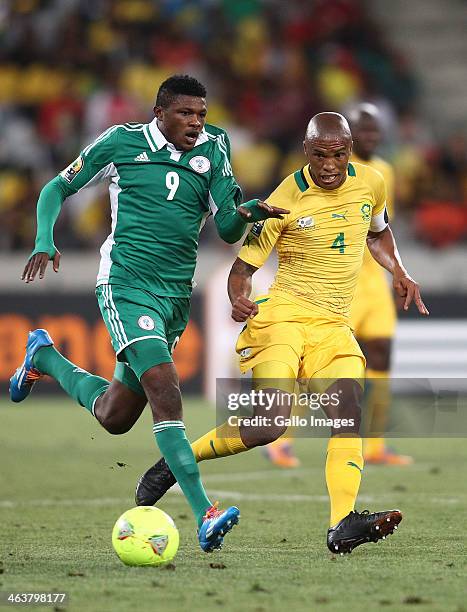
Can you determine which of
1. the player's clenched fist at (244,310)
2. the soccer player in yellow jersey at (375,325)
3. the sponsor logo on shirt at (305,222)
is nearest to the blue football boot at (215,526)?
the player's clenched fist at (244,310)

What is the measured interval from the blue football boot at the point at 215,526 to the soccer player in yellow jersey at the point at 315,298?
2.09 ft

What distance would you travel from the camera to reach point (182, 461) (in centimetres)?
579

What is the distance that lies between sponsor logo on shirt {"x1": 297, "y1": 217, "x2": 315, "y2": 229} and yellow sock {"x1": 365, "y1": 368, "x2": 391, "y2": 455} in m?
3.69

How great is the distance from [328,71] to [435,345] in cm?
536

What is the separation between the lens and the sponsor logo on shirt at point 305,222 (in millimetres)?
6363

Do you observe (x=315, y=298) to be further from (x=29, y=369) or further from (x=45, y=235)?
(x=29, y=369)

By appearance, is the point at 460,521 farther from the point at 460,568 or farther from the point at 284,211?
the point at 284,211

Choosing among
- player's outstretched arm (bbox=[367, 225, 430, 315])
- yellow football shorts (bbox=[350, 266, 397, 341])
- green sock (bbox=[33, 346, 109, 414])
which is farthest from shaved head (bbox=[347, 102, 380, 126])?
green sock (bbox=[33, 346, 109, 414])

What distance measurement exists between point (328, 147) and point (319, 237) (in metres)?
0.49

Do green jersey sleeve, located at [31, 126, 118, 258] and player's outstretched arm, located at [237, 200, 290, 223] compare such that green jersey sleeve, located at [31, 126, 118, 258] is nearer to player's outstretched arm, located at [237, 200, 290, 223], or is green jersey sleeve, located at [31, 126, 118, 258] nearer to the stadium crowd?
player's outstretched arm, located at [237, 200, 290, 223]

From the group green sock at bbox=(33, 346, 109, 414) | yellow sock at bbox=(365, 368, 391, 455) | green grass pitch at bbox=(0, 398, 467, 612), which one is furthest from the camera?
yellow sock at bbox=(365, 368, 391, 455)

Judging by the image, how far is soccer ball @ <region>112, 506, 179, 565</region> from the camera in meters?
5.45

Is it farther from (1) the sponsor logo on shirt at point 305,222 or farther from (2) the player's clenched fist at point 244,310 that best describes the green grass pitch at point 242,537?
(1) the sponsor logo on shirt at point 305,222

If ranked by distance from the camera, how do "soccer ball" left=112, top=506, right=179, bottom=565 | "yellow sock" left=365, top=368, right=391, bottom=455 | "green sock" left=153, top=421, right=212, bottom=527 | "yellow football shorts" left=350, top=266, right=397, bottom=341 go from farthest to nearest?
"yellow sock" left=365, top=368, right=391, bottom=455 → "yellow football shorts" left=350, top=266, right=397, bottom=341 → "green sock" left=153, top=421, right=212, bottom=527 → "soccer ball" left=112, top=506, right=179, bottom=565
